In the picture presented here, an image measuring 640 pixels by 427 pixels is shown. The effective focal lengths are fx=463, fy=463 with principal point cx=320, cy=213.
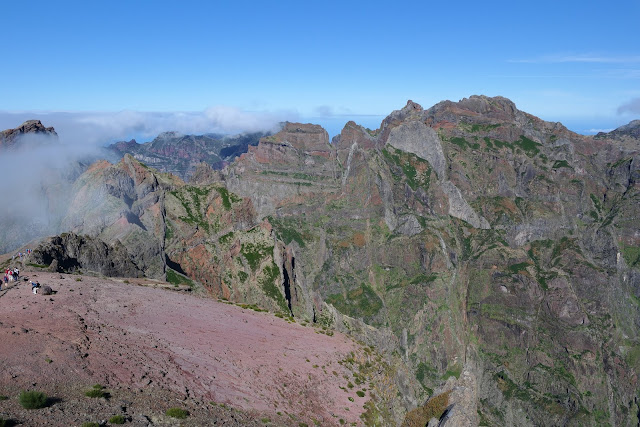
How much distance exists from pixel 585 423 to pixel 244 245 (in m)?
155

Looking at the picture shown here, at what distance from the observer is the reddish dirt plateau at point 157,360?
31.4 metres

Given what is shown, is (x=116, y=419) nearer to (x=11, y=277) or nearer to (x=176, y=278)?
(x=11, y=277)

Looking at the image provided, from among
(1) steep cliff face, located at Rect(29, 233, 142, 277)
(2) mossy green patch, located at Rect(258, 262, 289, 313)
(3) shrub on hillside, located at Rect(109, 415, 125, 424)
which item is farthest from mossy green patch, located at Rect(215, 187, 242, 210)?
(3) shrub on hillside, located at Rect(109, 415, 125, 424)

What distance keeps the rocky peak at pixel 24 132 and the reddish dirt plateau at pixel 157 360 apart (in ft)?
458

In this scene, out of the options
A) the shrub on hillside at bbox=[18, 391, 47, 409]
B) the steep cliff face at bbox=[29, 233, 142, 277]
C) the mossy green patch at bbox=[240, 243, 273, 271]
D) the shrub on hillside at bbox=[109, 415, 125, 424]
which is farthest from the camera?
the mossy green patch at bbox=[240, 243, 273, 271]

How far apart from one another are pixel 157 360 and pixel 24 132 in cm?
17663

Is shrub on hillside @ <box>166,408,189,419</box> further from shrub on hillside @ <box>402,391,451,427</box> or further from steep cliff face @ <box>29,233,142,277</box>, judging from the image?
steep cliff face @ <box>29,233,142,277</box>

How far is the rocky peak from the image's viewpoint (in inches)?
6598

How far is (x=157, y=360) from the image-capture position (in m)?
39.2

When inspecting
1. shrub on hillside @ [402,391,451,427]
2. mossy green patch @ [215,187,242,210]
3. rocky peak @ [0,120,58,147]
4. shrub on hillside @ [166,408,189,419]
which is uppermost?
rocky peak @ [0,120,58,147]

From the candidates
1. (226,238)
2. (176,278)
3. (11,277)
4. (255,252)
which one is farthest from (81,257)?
(226,238)

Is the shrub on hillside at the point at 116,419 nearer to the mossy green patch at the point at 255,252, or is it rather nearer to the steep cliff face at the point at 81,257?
the steep cliff face at the point at 81,257

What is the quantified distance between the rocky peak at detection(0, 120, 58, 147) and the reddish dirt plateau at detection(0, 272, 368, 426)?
139565 mm

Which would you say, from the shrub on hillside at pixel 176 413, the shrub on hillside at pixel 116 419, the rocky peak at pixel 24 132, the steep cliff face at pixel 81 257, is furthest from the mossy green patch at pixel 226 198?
the shrub on hillside at pixel 116 419
